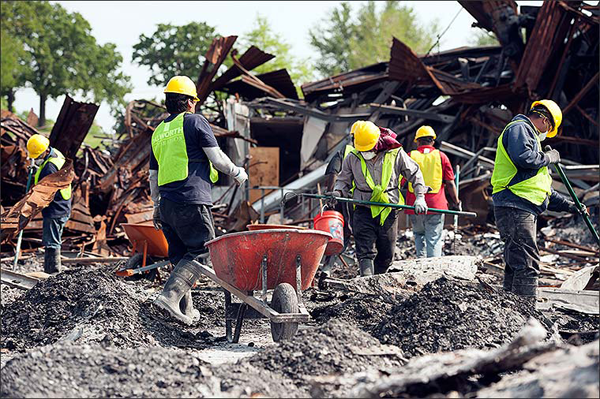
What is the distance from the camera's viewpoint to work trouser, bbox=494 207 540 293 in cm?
562

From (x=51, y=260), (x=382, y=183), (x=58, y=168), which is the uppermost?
(x=382, y=183)

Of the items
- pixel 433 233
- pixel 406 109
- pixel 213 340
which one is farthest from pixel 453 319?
pixel 406 109

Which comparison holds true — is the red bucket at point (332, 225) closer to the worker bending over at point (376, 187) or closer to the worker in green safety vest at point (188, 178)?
the worker bending over at point (376, 187)

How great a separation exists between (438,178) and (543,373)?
18.6 feet

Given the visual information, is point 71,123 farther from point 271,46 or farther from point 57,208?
point 271,46

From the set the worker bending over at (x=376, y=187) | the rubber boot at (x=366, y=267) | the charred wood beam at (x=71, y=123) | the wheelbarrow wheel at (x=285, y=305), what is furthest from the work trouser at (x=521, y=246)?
the charred wood beam at (x=71, y=123)

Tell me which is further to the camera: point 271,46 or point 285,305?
point 271,46

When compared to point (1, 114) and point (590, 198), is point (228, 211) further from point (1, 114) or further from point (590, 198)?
point (590, 198)

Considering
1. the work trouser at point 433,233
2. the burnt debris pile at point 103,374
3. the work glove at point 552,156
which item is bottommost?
the burnt debris pile at point 103,374

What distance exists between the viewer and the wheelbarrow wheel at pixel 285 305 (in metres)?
4.68

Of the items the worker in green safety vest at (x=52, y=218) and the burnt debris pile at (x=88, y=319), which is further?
the worker in green safety vest at (x=52, y=218)

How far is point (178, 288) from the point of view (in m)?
5.09

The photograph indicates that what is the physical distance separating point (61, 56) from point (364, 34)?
2117cm

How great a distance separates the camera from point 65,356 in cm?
350
